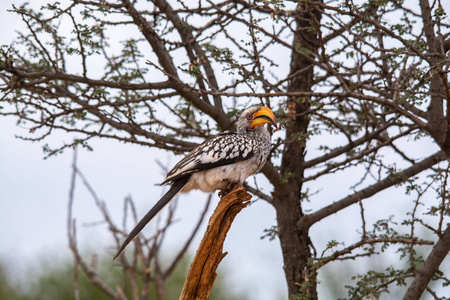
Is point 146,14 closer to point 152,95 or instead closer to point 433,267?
point 152,95

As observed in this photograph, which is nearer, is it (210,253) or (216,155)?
(210,253)

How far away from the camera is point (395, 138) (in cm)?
462

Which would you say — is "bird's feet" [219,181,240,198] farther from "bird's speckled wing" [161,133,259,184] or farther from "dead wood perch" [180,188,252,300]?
"dead wood perch" [180,188,252,300]

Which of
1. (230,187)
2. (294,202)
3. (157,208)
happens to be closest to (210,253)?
(157,208)

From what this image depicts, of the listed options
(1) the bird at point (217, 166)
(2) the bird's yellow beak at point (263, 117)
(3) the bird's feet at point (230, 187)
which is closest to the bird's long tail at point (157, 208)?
(1) the bird at point (217, 166)

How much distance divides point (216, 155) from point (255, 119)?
24.8 inches

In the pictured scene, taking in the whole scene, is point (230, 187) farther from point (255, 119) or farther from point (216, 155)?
point (255, 119)

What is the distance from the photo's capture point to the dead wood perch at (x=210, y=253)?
11.7 ft

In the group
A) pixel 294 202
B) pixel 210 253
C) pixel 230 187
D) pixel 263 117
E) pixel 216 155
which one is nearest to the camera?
pixel 210 253

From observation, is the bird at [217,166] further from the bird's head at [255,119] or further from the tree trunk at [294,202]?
the tree trunk at [294,202]

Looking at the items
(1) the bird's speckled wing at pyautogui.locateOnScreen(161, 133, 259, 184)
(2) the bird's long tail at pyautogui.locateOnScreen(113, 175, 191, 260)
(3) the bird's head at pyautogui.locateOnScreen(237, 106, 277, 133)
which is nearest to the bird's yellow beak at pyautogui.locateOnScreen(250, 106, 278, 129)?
(3) the bird's head at pyautogui.locateOnScreen(237, 106, 277, 133)

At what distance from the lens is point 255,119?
171 inches

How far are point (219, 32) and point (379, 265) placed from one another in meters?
2.99

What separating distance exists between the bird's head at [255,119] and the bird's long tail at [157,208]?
32.8 inches
